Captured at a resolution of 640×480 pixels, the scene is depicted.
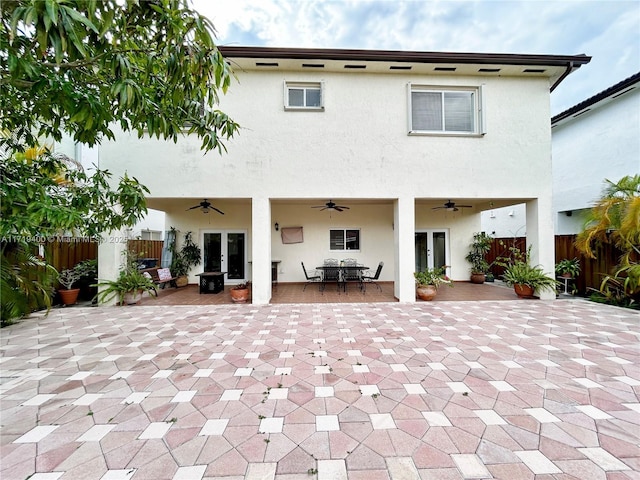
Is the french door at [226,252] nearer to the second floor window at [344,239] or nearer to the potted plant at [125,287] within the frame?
the potted plant at [125,287]

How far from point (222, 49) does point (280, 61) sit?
151cm

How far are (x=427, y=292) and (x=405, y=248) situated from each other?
1442mm

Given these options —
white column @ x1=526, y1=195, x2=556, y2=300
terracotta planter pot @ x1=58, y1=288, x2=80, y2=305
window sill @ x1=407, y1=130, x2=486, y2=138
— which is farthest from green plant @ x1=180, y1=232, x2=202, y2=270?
white column @ x1=526, y1=195, x2=556, y2=300

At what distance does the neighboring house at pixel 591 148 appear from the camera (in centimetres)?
938

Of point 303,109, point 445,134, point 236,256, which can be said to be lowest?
point 236,256

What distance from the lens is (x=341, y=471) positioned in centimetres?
193

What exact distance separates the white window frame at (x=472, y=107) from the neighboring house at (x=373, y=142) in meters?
0.03

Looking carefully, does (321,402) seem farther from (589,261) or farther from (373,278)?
(589,261)

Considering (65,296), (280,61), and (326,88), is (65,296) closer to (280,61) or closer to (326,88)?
(280,61)

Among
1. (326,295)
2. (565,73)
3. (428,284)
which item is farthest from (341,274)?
(565,73)

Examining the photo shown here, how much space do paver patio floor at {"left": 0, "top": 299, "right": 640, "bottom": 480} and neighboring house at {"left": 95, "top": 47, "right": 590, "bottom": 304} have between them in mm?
3052

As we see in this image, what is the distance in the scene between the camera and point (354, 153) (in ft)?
24.7

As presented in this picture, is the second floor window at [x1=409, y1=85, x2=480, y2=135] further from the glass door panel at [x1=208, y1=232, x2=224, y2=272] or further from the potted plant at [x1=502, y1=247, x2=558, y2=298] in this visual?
the glass door panel at [x1=208, y1=232, x2=224, y2=272]

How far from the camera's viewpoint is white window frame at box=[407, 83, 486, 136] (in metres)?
7.59
